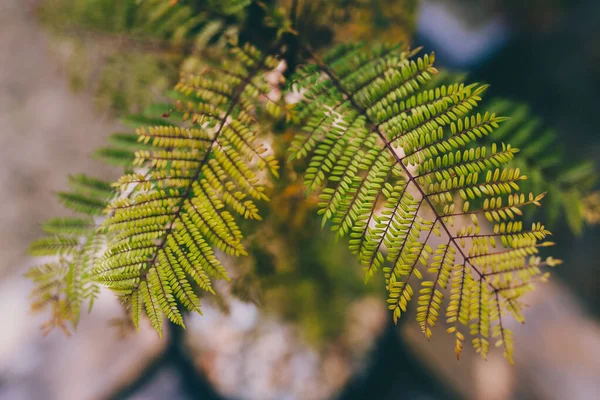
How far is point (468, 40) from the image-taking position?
6.81ft

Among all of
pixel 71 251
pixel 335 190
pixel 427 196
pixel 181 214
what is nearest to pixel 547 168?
pixel 427 196

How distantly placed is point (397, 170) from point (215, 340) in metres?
1.36

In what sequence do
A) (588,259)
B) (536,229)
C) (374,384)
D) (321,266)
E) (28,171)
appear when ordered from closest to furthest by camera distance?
1. (536,229)
2. (321,266)
3. (374,384)
4. (588,259)
5. (28,171)

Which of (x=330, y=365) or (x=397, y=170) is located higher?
(x=397, y=170)

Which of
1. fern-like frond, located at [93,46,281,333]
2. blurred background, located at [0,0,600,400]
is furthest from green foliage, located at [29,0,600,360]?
blurred background, located at [0,0,600,400]

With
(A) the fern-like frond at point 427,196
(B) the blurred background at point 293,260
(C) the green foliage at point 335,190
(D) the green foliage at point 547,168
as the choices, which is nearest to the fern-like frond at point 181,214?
Result: (C) the green foliage at point 335,190

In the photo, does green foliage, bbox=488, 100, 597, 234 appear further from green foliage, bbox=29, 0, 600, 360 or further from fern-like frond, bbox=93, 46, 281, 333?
fern-like frond, bbox=93, 46, 281, 333

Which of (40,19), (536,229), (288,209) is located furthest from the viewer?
(40,19)

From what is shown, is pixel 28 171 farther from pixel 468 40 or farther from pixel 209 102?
pixel 468 40

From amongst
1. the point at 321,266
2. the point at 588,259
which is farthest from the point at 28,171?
the point at 588,259

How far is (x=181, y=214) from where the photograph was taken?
72 centimetres

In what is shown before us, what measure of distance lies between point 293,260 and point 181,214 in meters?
0.61

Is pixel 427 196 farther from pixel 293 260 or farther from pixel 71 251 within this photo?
pixel 71 251

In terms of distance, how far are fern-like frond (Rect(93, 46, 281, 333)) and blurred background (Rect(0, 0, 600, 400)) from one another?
25cm
